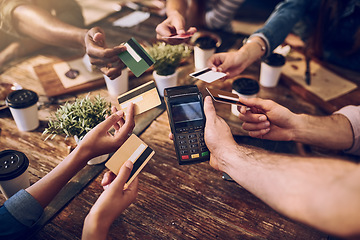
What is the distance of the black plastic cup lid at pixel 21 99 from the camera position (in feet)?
3.59

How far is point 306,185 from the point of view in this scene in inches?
24.9

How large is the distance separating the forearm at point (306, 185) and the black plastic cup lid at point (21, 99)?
2.83ft

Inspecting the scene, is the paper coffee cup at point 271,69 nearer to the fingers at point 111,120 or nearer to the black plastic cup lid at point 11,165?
the fingers at point 111,120

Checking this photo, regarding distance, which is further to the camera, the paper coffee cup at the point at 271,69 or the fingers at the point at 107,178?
the paper coffee cup at the point at 271,69

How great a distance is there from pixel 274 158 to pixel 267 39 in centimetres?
90

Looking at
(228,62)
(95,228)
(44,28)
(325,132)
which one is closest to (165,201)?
(95,228)

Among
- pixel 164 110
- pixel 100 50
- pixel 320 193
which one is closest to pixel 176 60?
pixel 164 110

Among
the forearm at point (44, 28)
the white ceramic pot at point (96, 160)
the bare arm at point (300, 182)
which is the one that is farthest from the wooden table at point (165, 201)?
the forearm at point (44, 28)

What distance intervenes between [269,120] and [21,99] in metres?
1.05

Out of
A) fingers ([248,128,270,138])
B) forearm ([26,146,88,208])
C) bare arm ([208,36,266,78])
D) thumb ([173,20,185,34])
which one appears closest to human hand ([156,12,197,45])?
thumb ([173,20,185,34])

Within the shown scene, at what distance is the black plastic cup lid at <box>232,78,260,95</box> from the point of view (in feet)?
3.85

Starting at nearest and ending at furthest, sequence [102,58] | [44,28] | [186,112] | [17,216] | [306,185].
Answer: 1. [306,185]
2. [17,216]
3. [186,112]
4. [102,58]
5. [44,28]

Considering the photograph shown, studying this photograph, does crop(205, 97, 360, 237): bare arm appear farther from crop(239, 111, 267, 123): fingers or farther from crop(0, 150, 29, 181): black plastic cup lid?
crop(0, 150, 29, 181): black plastic cup lid

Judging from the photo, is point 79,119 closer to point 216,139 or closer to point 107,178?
point 107,178
